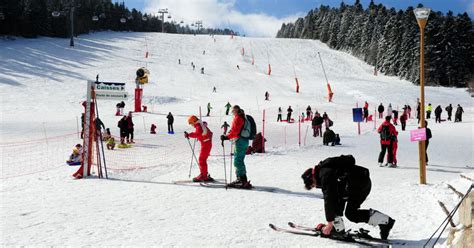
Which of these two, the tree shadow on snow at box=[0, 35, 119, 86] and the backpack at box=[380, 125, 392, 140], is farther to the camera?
A: the tree shadow on snow at box=[0, 35, 119, 86]

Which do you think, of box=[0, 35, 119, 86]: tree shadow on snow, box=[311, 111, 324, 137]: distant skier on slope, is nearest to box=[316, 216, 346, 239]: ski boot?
box=[311, 111, 324, 137]: distant skier on slope

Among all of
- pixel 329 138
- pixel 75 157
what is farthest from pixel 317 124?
pixel 75 157

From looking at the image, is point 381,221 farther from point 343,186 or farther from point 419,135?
point 419,135

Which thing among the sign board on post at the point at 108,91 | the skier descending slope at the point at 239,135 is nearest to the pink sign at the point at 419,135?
the skier descending slope at the point at 239,135

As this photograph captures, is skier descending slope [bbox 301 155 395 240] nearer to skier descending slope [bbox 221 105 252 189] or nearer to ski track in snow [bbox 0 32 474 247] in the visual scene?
ski track in snow [bbox 0 32 474 247]

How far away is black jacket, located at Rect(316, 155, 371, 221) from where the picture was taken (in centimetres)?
498

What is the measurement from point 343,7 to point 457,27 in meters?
49.8

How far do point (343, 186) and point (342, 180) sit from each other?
0.09m

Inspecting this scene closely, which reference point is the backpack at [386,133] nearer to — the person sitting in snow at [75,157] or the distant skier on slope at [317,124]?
the person sitting in snow at [75,157]

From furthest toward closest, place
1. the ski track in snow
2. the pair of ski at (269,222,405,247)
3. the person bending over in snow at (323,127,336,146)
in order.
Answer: the person bending over in snow at (323,127,336,146) < the ski track in snow < the pair of ski at (269,222,405,247)

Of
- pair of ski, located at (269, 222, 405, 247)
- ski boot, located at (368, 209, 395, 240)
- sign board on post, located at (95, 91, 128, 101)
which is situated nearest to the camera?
ski boot, located at (368, 209, 395, 240)

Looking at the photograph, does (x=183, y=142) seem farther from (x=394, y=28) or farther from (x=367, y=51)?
(x=367, y=51)

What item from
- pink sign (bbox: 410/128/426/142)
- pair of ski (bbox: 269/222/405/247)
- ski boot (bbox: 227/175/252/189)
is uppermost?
pink sign (bbox: 410/128/426/142)

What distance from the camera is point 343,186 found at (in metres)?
5.04
